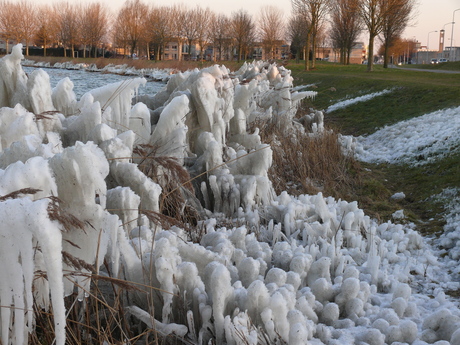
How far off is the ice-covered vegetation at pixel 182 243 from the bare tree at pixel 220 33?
5166cm

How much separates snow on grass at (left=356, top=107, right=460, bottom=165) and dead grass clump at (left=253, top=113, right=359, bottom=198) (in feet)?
4.51

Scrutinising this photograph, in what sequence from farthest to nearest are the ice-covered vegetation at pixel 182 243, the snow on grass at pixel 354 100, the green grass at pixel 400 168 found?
the snow on grass at pixel 354 100 → the green grass at pixel 400 168 → the ice-covered vegetation at pixel 182 243

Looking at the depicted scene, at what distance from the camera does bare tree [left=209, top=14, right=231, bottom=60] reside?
181 feet

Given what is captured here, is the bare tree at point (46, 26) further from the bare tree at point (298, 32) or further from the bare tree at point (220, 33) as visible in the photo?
the bare tree at point (298, 32)

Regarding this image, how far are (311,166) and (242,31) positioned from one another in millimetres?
44552

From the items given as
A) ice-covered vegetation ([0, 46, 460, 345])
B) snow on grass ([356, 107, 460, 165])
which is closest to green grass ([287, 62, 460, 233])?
snow on grass ([356, 107, 460, 165])

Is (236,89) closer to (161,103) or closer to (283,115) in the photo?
(161,103)

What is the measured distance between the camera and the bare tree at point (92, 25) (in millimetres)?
62344

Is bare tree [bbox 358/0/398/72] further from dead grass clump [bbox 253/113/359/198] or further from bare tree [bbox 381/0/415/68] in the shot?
dead grass clump [bbox 253/113/359/198]

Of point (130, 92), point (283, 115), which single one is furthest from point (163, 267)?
point (283, 115)

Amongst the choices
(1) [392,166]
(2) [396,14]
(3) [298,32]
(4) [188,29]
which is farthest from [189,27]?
(1) [392,166]

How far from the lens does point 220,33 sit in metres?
55.6

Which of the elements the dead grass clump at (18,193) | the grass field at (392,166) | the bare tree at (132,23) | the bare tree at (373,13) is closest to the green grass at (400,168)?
the grass field at (392,166)

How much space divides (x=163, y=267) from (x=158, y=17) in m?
56.9
